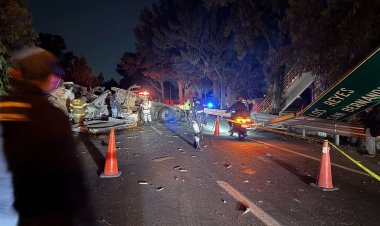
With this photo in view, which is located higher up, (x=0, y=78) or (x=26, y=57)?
(x=0, y=78)

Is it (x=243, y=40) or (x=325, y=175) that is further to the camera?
(x=243, y=40)

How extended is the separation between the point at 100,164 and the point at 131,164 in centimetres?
83

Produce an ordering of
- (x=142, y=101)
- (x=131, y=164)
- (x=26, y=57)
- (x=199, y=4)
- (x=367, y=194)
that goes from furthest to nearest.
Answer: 1. (x=199, y=4)
2. (x=142, y=101)
3. (x=131, y=164)
4. (x=367, y=194)
5. (x=26, y=57)

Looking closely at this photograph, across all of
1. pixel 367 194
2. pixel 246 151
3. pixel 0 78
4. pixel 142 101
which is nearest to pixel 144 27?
pixel 142 101

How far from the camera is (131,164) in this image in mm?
9383

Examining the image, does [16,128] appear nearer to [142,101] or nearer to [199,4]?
[142,101]

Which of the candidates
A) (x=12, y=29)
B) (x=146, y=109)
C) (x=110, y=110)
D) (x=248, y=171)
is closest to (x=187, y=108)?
(x=146, y=109)

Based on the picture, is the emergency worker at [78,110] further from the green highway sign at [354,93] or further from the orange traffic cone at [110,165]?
the green highway sign at [354,93]

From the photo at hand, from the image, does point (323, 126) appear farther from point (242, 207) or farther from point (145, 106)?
point (145, 106)

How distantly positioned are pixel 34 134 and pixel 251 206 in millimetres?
4354

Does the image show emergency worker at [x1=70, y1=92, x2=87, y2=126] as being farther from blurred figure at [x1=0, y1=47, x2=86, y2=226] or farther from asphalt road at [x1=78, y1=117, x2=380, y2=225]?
blurred figure at [x1=0, y1=47, x2=86, y2=226]

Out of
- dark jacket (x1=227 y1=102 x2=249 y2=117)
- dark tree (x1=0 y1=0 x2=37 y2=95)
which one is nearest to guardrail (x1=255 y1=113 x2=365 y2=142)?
dark jacket (x1=227 y1=102 x2=249 y2=117)

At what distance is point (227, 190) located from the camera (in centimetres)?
689

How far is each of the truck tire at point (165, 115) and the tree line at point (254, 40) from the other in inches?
256
